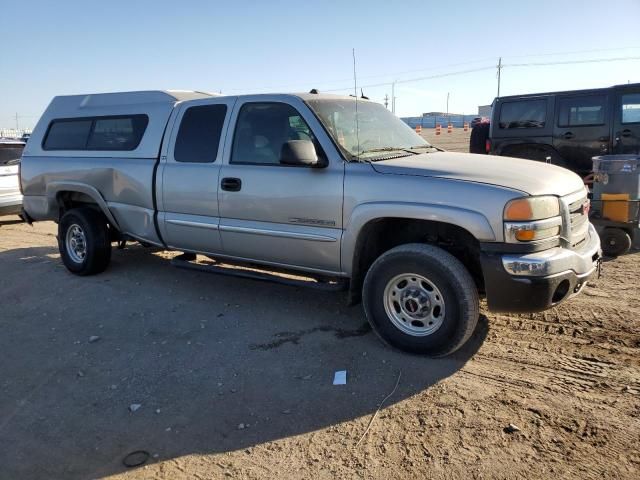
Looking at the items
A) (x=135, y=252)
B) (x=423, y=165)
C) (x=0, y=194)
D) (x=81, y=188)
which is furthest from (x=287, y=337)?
(x=0, y=194)

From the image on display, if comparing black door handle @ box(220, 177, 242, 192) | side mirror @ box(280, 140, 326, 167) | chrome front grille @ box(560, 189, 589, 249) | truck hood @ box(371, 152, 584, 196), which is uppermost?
side mirror @ box(280, 140, 326, 167)

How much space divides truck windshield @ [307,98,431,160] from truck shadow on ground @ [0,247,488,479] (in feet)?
5.00

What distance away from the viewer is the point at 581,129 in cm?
963

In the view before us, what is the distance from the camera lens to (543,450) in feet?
9.14

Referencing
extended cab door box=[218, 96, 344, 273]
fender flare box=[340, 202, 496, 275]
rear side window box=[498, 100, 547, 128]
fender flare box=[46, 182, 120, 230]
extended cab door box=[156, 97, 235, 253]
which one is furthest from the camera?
rear side window box=[498, 100, 547, 128]

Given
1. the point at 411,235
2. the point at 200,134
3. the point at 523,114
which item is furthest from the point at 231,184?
the point at 523,114

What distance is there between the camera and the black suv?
9.21 m

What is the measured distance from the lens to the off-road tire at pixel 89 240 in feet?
20.2

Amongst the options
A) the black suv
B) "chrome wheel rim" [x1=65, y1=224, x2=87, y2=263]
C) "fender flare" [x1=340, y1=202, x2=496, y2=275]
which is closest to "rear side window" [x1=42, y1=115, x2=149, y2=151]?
"chrome wheel rim" [x1=65, y1=224, x2=87, y2=263]

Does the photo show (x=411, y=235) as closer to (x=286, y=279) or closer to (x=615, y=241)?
(x=286, y=279)

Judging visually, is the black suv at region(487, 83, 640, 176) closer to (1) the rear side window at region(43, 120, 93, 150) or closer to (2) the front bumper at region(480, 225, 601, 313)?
(2) the front bumper at region(480, 225, 601, 313)

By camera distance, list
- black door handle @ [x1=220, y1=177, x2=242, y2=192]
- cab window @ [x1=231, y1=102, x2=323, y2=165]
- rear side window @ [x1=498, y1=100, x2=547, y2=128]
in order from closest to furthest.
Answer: cab window @ [x1=231, y1=102, x2=323, y2=165] → black door handle @ [x1=220, y1=177, x2=242, y2=192] → rear side window @ [x1=498, y1=100, x2=547, y2=128]

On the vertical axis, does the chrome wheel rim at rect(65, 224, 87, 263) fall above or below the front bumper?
below

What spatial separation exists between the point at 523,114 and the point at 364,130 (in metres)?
6.76
